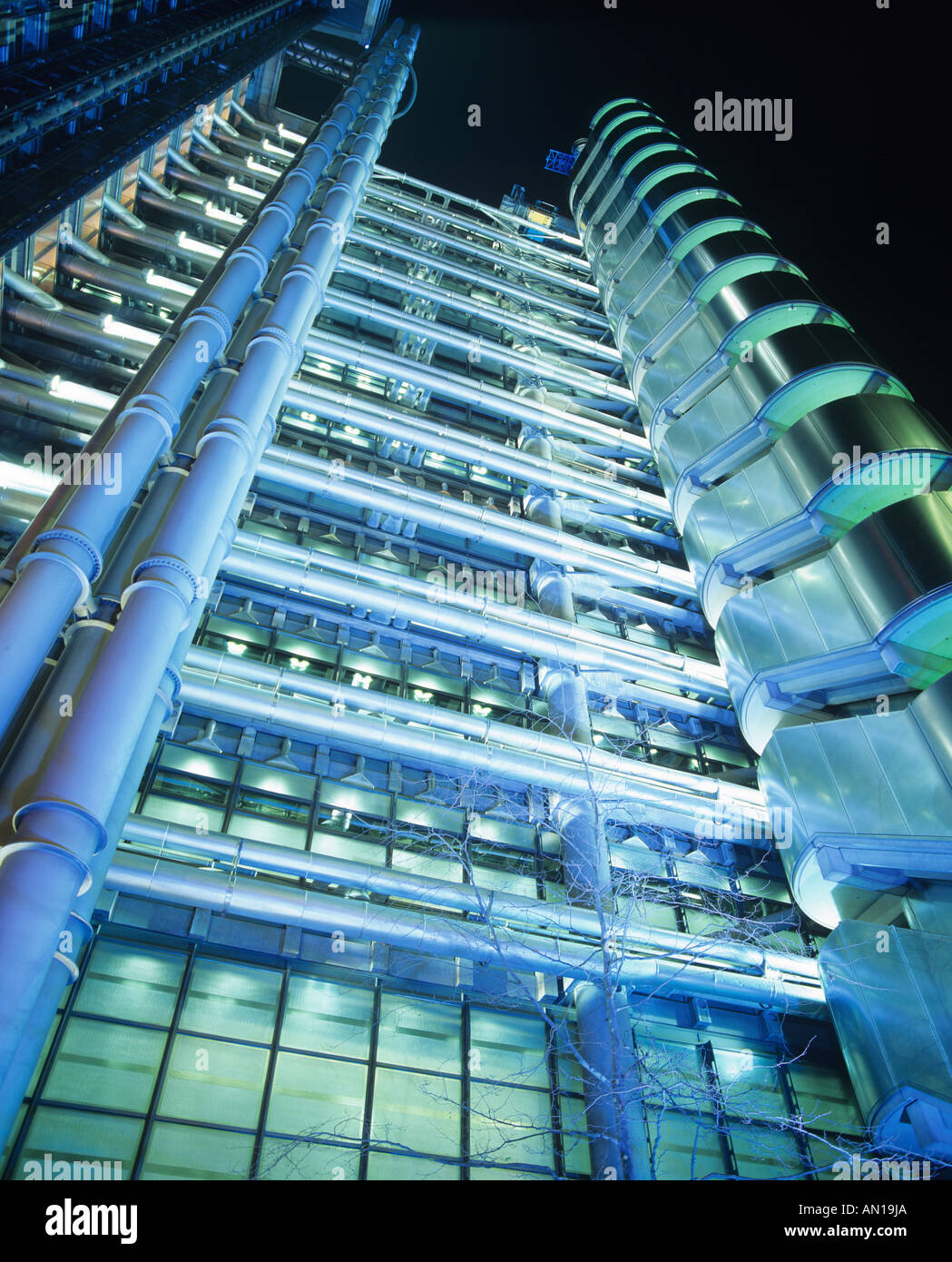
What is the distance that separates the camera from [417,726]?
13398 mm

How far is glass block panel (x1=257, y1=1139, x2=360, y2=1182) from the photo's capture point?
1014 centimetres

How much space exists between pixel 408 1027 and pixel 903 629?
1047 centimetres

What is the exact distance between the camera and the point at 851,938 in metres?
12.3

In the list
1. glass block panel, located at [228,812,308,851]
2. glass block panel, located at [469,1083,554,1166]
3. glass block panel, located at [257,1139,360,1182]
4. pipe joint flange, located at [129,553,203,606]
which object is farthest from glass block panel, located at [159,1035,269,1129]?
pipe joint flange, located at [129,553,203,606]

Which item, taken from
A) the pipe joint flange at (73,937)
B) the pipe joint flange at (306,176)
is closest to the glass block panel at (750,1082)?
the pipe joint flange at (73,937)

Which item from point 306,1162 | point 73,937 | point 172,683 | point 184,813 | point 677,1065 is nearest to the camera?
point 73,937

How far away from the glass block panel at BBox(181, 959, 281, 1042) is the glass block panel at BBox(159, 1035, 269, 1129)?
0.21 metres

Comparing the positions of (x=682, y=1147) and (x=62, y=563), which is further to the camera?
(x=682, y=1147)

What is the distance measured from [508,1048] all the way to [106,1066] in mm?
5980

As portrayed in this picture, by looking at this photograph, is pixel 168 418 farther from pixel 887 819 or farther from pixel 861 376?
pixel 861 376

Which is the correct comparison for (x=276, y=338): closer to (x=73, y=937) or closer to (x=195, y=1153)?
(x=73, y=937)

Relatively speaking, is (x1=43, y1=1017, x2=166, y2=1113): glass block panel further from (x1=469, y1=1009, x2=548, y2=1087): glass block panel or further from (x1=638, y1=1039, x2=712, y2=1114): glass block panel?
(x1=638, y1=1039, x2=712, y2=1114): glass block panel

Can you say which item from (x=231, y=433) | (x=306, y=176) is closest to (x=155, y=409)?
(x=231, y=433)

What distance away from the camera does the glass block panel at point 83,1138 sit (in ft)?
30.9
